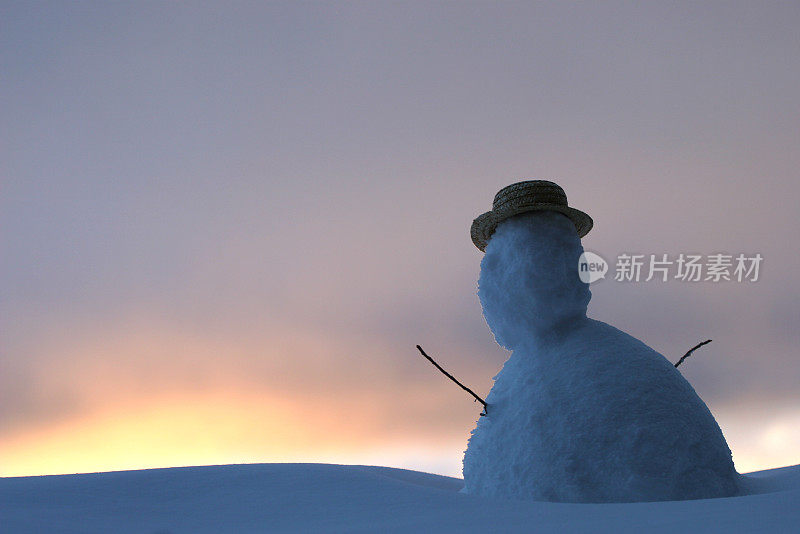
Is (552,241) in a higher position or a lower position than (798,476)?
higher

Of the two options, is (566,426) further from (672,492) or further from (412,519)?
(412,519)

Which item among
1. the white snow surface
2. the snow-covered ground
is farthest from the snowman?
the snow-covered ground

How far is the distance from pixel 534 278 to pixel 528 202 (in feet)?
2.89

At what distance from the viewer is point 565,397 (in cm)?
521

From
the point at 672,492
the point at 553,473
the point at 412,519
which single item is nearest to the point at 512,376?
the point at 553,473

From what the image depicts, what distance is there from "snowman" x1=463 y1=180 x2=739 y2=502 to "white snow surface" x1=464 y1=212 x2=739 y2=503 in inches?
0.4

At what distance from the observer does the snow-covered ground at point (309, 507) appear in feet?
9.11

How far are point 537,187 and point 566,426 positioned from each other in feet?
8.74

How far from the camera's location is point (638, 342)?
600 cm

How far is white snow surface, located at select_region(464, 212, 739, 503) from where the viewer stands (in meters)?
4.75

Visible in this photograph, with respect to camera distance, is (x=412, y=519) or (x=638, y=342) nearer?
(x=412, y=519)
